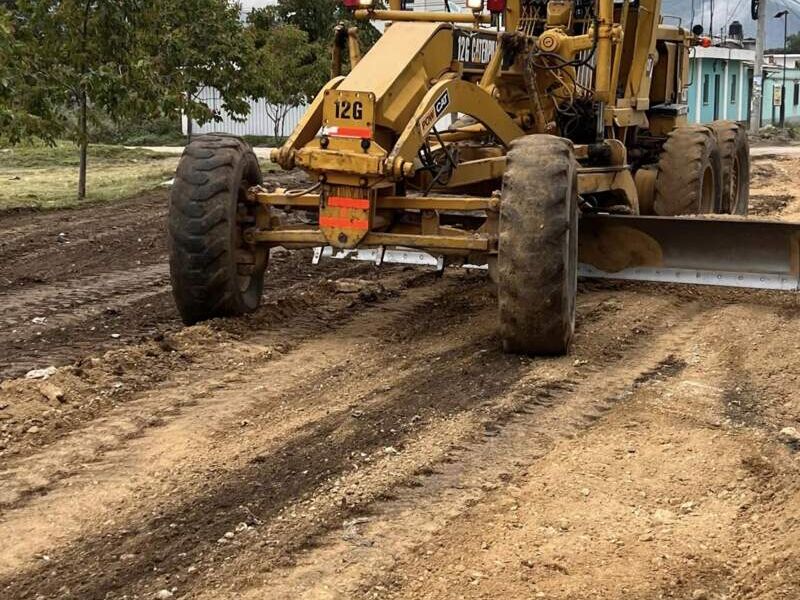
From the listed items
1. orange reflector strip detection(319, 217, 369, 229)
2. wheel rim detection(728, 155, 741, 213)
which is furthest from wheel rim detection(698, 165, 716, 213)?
orange reflector strip detection(319, 217, 369, 229)

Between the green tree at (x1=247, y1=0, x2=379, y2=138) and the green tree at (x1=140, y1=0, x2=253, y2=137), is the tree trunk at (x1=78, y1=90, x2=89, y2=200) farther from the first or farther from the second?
the green tree at (x1=247, y1=0, x2=379, y2=138)

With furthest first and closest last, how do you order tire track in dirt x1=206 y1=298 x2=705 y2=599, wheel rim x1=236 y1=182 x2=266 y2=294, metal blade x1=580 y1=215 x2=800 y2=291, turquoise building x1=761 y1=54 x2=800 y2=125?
1. turquoise building x1=761 y1=54 x2=800 y2=125
2. metal blade x1=580 y1=215 x2=800 y2=291
3. wheel rim x1=236 y1=182 x2=266 y2=294
4. tire track in dirt x1=206 y1=298 x2=705 y2=599

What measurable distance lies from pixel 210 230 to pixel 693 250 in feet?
11.9

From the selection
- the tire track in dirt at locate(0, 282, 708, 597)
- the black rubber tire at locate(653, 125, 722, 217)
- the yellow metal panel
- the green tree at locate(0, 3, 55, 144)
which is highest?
the green tree at locate(0, 3, 55, 144)

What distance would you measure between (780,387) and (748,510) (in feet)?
6.85

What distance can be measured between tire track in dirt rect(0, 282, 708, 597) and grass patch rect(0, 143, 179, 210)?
10.7m

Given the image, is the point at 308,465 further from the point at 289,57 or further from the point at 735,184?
the point at 289,57

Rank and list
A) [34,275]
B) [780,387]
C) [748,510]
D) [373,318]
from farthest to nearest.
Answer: [34,275] < [373,318] < [780,387] < [748,510]

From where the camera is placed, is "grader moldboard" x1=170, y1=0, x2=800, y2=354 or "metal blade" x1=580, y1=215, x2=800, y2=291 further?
"metal blade" x1=580, y1=215, x2=800, y2=291

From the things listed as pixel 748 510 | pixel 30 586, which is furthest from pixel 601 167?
pixel 30 586

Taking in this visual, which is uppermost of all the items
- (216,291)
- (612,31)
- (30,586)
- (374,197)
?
(612,31)

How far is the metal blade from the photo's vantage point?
8.62 m

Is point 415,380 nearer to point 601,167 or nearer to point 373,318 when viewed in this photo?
point 373,318

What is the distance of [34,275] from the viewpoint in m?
10.7
